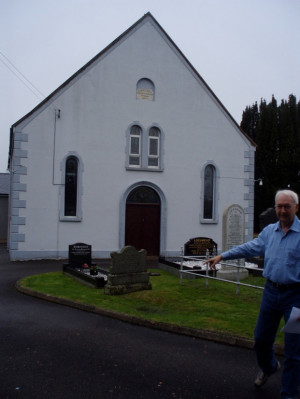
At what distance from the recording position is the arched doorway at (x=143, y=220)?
18109mm

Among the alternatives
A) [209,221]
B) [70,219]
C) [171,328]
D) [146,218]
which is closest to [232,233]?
[209,221]

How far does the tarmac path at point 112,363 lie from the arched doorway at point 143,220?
34.4 ft

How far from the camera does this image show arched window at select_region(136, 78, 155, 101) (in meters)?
18.2

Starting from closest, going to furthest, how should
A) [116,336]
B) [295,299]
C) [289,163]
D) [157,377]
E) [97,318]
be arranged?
[295,299], [157,377], [116,336], [97,318], [289,163]

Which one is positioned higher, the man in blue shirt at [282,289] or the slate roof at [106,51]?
the slate roof at [106,51]

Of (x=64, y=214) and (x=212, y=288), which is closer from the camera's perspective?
(x=212, y=288)

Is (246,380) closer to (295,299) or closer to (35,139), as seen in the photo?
(295,299)

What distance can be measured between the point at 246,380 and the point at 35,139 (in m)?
14.0

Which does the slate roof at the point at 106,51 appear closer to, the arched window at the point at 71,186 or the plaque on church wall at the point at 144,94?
the plaque on church wall at the point at 144,94

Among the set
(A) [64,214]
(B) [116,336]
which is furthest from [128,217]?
(B) [116,336]

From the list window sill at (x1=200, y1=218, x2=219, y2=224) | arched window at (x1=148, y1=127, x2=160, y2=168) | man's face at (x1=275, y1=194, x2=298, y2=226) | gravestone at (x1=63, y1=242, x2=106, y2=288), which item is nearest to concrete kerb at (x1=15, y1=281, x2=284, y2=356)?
man's face at (x1=275, y1=194, x2=298, y2=226)

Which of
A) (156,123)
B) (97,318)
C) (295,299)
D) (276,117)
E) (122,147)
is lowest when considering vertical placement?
(97,318)

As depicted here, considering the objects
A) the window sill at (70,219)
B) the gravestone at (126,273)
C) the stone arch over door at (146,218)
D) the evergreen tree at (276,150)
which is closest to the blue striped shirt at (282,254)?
the gravestone at (126,273)

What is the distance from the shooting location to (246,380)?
16.0 feet
